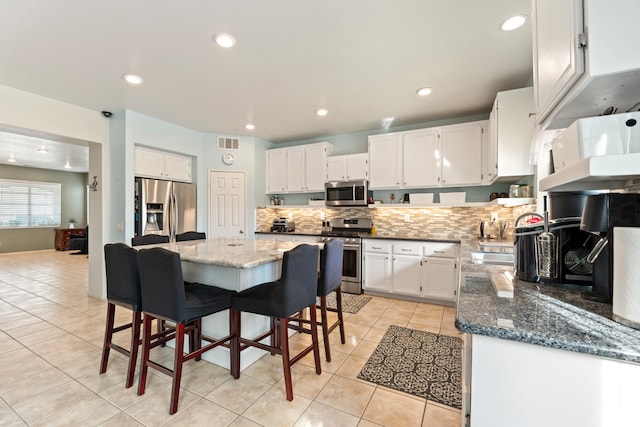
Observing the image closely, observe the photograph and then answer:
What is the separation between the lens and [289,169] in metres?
5.18

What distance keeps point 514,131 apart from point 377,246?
7.05ft

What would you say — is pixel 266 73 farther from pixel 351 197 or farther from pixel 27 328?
pixel 27 328

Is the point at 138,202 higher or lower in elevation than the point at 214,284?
higher

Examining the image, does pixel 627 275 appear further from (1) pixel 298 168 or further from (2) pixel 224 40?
(1) pixel 298 168

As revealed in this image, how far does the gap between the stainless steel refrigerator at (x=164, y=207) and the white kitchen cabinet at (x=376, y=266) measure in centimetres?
292

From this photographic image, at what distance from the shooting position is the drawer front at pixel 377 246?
406cm

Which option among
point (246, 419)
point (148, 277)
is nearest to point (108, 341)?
point (148, 277)

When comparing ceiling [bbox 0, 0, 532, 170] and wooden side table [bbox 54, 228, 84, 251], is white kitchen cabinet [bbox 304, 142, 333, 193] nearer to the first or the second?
ceiling [bbox 0, 0, 532, 170]

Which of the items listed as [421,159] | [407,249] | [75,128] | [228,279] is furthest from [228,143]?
[407,249]

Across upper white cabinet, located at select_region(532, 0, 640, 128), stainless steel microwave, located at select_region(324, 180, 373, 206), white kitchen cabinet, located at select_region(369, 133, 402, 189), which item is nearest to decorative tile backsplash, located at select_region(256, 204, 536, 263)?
stainless steel microwave, located at select_region(324, 180, 373, 206)

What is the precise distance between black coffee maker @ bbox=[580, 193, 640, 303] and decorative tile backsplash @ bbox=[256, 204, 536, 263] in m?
2.48

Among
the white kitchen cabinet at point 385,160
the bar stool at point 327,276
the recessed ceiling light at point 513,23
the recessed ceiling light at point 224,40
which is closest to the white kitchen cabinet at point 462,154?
the white kitchen cabinet at point 385,160

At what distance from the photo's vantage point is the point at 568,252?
134 cm

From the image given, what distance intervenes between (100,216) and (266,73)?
313 cm
